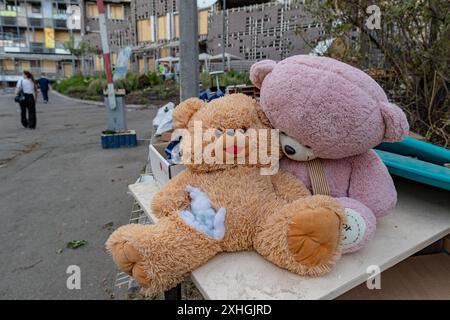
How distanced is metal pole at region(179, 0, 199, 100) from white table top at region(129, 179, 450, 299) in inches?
57.8

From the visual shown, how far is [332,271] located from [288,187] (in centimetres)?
29

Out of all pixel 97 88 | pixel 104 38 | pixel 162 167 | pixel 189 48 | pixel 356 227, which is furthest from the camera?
pixel 97 88

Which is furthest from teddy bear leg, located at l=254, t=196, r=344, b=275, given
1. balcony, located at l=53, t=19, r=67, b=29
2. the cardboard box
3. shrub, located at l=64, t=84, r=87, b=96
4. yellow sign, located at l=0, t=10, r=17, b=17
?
yellow sign, located at l=0, t=10, r=17, b=17

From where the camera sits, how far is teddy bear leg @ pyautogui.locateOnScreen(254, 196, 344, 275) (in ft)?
2.84

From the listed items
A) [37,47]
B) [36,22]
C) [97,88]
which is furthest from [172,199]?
[36,22]

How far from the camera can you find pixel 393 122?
3.14ft

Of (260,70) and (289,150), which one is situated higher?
(260,70)

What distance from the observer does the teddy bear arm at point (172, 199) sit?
1.06 metres

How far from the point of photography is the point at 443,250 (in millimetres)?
1414

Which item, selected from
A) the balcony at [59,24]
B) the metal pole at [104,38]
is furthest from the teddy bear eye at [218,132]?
the balcony at [59,24]

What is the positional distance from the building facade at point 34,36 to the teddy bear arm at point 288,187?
1535 inches

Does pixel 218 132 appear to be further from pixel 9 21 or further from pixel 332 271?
pixel 9 21
